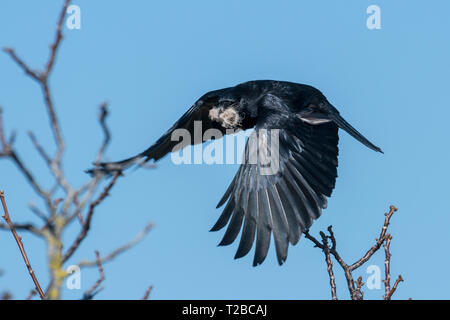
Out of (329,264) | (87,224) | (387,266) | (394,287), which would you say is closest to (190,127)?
(329,264)

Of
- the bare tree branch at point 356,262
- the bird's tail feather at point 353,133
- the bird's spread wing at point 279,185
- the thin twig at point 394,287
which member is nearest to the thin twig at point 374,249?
the bare tree branch at point 356,262

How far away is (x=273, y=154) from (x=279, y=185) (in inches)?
16.3

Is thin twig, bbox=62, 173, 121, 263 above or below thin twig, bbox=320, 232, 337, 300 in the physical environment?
above

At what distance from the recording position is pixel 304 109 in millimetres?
7070

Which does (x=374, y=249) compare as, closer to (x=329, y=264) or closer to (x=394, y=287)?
(x=329, y=264)

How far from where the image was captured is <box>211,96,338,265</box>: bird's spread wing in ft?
17.7

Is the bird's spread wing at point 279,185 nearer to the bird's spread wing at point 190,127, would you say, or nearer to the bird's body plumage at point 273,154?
the bird's body plumage at point 273,154

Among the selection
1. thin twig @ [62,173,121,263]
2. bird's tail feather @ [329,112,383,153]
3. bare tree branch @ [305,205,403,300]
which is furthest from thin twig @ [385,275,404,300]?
bird's tail feather @ [329,112,383,153]

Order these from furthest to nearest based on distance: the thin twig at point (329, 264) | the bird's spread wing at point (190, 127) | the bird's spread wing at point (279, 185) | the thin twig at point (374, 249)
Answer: the bird's spread wing at point (190, 127) < the bird's spread wing at point (279, 185) < the thin twig at point (374, 249) < the thin twig at point (329, 264)

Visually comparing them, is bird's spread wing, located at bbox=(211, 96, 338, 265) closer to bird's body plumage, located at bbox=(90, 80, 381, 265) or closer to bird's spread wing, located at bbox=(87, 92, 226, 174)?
bird's body plumage, located at bbox=(90, 80, 381, 265)

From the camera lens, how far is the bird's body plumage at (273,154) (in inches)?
216

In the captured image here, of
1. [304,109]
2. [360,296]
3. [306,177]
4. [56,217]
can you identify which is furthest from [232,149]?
[56,217]

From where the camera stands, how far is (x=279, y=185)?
5.94m
